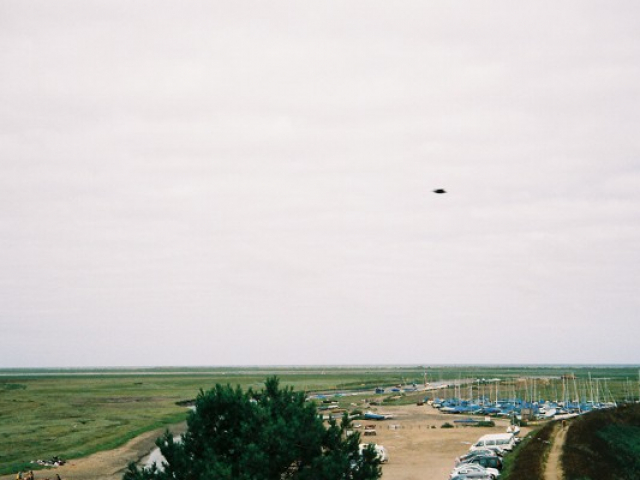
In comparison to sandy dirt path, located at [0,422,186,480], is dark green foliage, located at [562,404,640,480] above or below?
above

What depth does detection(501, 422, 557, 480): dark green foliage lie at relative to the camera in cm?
4581

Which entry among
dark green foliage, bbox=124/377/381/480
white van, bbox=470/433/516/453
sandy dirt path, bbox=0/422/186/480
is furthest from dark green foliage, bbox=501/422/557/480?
sandy dirt path, bbox=0/422/186/480

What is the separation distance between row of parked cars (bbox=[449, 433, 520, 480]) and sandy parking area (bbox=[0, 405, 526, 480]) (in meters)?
3.11

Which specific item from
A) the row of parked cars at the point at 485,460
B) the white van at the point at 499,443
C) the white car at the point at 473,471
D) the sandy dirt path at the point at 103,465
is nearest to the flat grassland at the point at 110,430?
the sandy dirt path at the point at 103,465

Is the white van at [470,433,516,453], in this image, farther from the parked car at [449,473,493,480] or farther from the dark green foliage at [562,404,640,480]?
the parked car at [449,473,493,480]

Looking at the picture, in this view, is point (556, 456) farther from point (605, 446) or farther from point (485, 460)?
point (605, 446)

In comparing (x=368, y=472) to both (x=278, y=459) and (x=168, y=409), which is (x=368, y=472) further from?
(x=168, y=409)

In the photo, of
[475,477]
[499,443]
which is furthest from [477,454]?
[475,477]

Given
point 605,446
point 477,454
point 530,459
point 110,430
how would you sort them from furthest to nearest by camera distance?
point 110,430
point 605,446
point 477,454
point 530,459

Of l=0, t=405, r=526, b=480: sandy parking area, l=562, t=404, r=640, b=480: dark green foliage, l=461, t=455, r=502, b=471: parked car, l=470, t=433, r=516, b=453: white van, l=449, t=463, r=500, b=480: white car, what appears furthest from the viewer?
l=470, t=433, r=516, b=453: white van

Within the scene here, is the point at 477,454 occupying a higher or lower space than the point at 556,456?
lower

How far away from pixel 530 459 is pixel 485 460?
3.94 m

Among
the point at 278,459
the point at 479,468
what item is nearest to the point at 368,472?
the point at 278,459

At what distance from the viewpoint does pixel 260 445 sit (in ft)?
70.2
